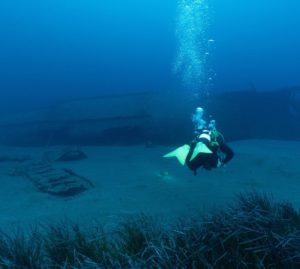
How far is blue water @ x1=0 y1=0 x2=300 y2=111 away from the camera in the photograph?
6594 cm

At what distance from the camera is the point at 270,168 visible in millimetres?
9500

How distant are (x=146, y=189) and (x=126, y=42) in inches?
3765

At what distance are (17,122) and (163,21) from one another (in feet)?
277

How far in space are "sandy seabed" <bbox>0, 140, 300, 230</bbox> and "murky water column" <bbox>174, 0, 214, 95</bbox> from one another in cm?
391

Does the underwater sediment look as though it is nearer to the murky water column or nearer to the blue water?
the murky water column

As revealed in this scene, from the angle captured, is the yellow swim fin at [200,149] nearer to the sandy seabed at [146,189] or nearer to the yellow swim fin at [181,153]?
the yellow swim fin at [181,153]

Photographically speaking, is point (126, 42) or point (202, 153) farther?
point (126, 42)

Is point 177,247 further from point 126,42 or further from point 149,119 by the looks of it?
point 126,42

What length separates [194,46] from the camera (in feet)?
51.2

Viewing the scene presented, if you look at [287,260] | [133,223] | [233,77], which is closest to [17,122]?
[133,223]

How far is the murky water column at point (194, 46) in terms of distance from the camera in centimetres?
1382

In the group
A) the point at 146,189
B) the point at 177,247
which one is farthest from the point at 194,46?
the point at 177,247

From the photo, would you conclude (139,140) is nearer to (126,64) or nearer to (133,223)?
(133,223)

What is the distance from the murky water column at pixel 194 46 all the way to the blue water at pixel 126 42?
3813 cm
